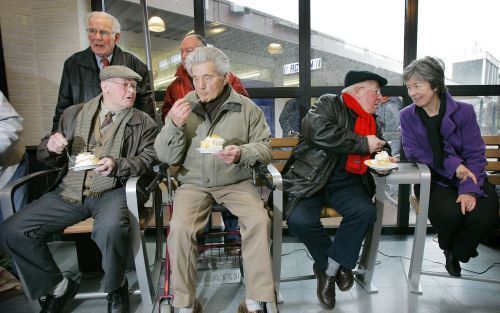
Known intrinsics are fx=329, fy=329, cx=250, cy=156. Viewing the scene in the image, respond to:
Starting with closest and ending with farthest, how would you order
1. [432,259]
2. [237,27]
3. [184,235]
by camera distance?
1. [184,235]
2. [432,259]
3. [237,27]

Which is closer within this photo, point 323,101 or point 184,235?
point 184,235

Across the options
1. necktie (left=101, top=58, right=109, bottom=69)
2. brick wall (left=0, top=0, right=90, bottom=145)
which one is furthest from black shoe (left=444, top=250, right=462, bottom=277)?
brick wall (left=0, top=0, right=90, bottom=145)

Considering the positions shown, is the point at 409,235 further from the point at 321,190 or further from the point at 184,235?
the point at 184,235

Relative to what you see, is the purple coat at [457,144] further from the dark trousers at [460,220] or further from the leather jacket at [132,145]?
the leather jacket at [132,145]

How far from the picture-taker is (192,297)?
1826 millimetres

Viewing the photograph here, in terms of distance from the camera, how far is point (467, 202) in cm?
215

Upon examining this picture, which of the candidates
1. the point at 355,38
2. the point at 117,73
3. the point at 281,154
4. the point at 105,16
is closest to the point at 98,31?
the point at 105,16

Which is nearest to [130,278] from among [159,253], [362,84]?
[159,253]

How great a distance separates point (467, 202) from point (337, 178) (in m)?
0.84

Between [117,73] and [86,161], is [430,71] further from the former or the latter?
[86,161]

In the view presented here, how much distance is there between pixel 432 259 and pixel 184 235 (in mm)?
2191

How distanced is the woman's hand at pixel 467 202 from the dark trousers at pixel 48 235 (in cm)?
211

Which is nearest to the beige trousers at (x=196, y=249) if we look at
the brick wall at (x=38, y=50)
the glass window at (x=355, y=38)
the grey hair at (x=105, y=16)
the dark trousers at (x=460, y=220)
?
the dark trousers at (x=460, y=220)

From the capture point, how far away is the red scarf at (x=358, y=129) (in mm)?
2176
